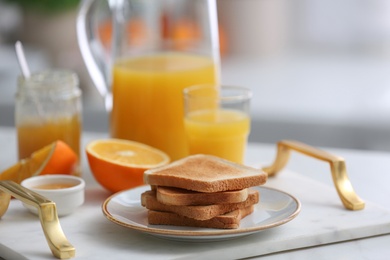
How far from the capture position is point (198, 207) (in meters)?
1.10

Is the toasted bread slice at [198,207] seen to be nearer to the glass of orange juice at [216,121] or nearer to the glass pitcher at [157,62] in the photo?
the glass of orange juice at [216,121]

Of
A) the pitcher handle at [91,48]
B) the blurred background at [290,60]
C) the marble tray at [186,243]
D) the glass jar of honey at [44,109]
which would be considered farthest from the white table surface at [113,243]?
the blurred background at [290,60]

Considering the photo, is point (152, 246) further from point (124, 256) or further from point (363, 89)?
point (363, 89)

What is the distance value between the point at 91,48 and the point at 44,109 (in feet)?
0.64

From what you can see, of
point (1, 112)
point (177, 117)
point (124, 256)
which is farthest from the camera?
point (1, 112)

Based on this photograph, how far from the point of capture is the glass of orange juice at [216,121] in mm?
1457

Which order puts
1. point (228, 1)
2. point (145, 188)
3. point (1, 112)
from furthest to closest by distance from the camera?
point (228, 1) → point (1, 112) → point (145, 188)

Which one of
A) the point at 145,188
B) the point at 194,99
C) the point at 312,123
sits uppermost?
the point at 194,99

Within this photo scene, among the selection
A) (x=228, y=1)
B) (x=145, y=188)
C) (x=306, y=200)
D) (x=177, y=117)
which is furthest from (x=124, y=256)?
(x=228, y=1)

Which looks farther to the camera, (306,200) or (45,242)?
(306,200)

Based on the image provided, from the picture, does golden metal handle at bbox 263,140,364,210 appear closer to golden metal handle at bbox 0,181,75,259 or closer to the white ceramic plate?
the white ceramic plate

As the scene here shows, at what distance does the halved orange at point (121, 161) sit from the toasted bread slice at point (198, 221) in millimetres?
242

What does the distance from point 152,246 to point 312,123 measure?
1.69 metres

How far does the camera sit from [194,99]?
4.76 feet
